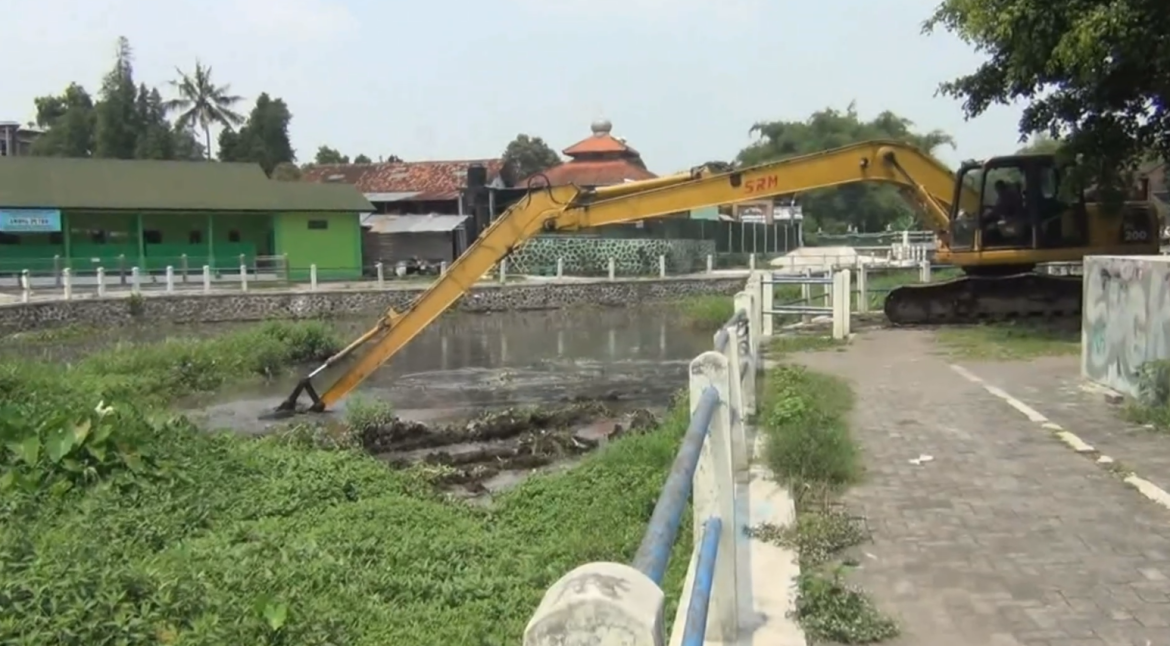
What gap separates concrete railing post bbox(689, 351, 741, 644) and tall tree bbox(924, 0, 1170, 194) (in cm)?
904

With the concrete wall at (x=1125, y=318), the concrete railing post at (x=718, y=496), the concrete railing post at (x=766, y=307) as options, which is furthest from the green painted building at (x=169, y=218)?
the concrete railing post at (x=718, y=496)

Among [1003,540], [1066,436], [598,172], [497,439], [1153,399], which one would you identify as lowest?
[497,439]

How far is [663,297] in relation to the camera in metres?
39.1

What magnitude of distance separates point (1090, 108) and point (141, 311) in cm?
2545

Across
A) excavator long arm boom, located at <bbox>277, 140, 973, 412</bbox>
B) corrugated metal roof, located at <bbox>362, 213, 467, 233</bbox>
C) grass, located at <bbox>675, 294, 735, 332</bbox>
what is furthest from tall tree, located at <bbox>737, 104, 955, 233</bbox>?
excavator long arm boom, located at <bbox>277, 140, 973, 412</bbox>

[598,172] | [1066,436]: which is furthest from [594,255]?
[1066,436]

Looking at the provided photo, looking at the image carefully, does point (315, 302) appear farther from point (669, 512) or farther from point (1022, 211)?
point (669, 512)

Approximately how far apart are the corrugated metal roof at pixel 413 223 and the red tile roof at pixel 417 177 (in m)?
1.30

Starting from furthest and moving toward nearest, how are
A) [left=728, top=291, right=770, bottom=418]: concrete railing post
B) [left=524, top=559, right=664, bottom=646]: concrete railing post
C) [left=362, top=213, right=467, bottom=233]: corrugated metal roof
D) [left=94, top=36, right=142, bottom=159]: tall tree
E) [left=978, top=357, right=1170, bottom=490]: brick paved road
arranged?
[left=94, top=36, right=142, bottom=159]: tall tree
[left=362, top=213, right=467, bottom=233]: corrugated metal roof
[left=728, top=291, right=770, bottom=418]: concrete railing post
[left=978, top=357, right=1170, bottom=490]: brick paved road
[left=524, top=559, right=664, bottom=646]: concrete railing post

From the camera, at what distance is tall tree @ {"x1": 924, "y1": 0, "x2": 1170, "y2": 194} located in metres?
12.3

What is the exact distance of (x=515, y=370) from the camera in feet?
70.3

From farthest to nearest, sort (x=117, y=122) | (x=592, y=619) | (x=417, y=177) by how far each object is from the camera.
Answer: (x=117, y=122) < (x=417, y=177) < (x=592, y=619)

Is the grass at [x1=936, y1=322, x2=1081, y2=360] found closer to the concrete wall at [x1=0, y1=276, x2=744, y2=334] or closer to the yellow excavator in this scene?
the yellow excavator

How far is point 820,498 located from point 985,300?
12.7m
